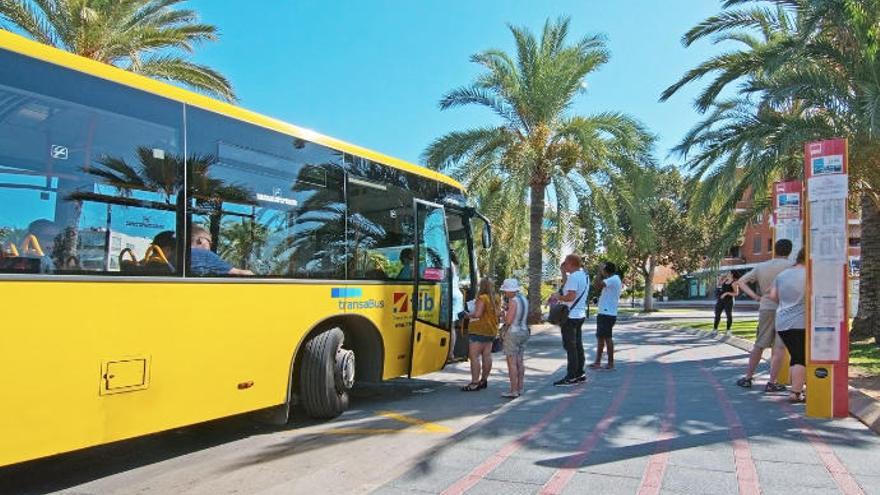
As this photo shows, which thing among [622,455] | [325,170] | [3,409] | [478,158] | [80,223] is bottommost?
[622,455]

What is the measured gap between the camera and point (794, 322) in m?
7.69

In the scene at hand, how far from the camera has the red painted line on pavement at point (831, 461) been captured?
4648 millimetres

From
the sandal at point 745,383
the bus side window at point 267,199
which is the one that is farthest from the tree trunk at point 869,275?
the bus side window at point 267,199

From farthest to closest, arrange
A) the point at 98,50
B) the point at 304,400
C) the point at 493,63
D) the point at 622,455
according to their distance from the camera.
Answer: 1. the point at 493,63
2. the point at 98,50
3. the point at 304,400
4. the point at 622,455

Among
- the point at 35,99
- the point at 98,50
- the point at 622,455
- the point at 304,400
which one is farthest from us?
the point at 98,50

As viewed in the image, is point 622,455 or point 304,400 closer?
point 622,455

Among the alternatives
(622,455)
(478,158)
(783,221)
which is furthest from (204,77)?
(622,455)

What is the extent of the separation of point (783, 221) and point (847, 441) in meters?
5.85

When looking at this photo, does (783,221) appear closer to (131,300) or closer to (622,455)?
(622,455)

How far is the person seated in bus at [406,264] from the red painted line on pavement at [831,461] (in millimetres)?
4556

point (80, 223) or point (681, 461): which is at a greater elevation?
point (80, 223)

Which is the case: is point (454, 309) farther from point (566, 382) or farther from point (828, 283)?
point (828, 283)

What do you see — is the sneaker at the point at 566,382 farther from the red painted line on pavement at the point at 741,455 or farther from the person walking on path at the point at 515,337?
the red painted line on pavement at the point at 741,455

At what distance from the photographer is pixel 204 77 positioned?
16.6 meters
